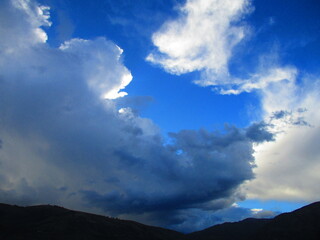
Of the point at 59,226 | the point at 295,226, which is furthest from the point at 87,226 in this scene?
the point at 295,226

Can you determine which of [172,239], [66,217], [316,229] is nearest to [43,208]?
[66,217]

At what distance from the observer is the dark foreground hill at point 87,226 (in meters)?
85.1

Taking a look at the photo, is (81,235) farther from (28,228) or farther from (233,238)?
(233,238)

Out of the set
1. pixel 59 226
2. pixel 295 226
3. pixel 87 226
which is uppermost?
pixel 59 226

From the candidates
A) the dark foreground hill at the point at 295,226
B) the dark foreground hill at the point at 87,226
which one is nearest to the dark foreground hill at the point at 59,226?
the dark foreground hill at the point at 87,226

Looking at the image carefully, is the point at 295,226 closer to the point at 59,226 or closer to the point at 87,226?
the point at 87,226

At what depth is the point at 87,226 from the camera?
96.8 meters

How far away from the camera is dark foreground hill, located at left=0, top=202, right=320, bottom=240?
85.1m

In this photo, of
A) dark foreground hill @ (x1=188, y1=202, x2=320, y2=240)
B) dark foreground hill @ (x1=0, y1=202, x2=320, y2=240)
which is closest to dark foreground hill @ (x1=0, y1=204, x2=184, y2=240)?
dark foreground hill @ (x1=0, y1=202, x2=320, y2=240)

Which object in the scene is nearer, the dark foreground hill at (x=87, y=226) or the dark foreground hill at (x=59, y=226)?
the dark foreground hill at (x=59, y=226)

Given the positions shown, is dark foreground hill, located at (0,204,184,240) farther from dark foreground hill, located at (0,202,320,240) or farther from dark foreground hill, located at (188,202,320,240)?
dark foreground hill, located at (188,202,320,240)

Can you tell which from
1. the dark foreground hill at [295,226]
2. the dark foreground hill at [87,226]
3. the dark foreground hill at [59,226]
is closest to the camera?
the dark foreground hill at [59,226]

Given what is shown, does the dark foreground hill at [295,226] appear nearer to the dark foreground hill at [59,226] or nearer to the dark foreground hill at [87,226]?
the dark foreground hill at [87,226]

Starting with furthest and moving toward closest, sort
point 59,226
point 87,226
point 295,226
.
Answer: point 295,226
point 87,226
point 59,226
